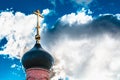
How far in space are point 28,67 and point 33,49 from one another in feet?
4.45

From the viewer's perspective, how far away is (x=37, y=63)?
2791 cm

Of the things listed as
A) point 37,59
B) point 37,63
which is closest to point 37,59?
point 37,59

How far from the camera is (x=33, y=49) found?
93.9 ft

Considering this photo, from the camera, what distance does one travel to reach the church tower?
27859 mm

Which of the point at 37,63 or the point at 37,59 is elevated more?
the point at 37,59

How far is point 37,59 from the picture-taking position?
27891mm

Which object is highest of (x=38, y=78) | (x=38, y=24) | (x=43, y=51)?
(x=38, y=24)

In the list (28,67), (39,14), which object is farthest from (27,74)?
(39,14)

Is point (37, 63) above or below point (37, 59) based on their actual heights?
below

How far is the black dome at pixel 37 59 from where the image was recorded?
91.6ft

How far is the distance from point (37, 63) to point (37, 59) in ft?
0.90

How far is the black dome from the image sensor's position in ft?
91.6

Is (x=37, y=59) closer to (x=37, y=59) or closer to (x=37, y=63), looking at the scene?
(x=37, y=59)

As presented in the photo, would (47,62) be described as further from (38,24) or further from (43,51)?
(38,24)
